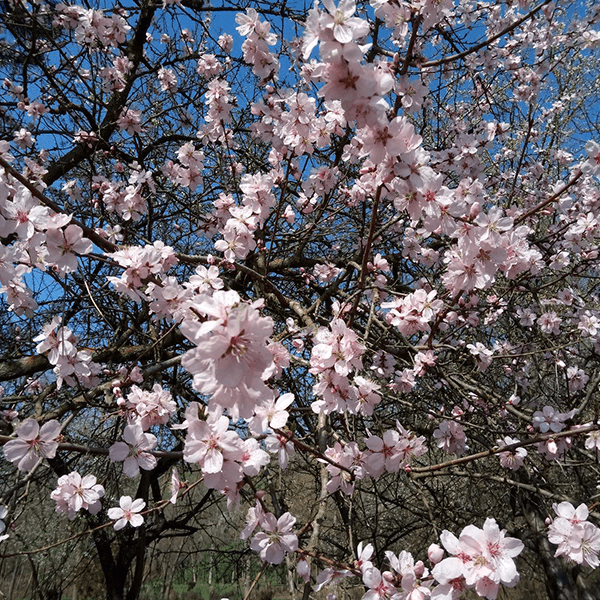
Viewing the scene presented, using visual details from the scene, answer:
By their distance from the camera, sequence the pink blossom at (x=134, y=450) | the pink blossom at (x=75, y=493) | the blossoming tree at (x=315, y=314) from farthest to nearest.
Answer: the pink blossom at (x=75, y=493)
the pink blossom at (x=134, y=450)
the blossoming tree at (x=315, y=314)

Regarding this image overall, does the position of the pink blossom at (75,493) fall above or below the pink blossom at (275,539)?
above

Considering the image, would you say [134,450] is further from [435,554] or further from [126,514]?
[435,554]

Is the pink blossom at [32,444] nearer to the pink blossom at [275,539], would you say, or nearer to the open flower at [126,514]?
the open flower at [126,514]

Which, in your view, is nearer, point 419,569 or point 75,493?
point 419,569

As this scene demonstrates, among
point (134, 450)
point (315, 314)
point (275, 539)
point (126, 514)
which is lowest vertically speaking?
point (275, 539)

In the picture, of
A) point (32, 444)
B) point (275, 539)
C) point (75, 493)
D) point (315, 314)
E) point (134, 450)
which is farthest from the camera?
point (315, 314)

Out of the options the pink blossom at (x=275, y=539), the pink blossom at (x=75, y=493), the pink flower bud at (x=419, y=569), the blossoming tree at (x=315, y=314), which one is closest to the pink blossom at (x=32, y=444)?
the blossoming tree at (x=315, y=314)

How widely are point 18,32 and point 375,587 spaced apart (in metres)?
5.53

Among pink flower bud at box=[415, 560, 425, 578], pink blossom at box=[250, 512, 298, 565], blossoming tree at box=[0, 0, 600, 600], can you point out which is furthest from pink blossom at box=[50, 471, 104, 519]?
pink flower bud at box=[415, 560, 425, 578]

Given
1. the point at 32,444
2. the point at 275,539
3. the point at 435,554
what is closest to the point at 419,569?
the point at 435,554

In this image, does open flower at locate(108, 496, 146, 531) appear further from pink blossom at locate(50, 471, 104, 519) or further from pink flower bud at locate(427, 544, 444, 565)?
pink flower bud at locate(427, 544, 444, 565)

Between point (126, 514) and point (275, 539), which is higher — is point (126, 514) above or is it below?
above

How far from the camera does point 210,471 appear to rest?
3.83ft

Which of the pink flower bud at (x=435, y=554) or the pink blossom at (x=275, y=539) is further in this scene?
the pink blossom at (x=275, y=539)
